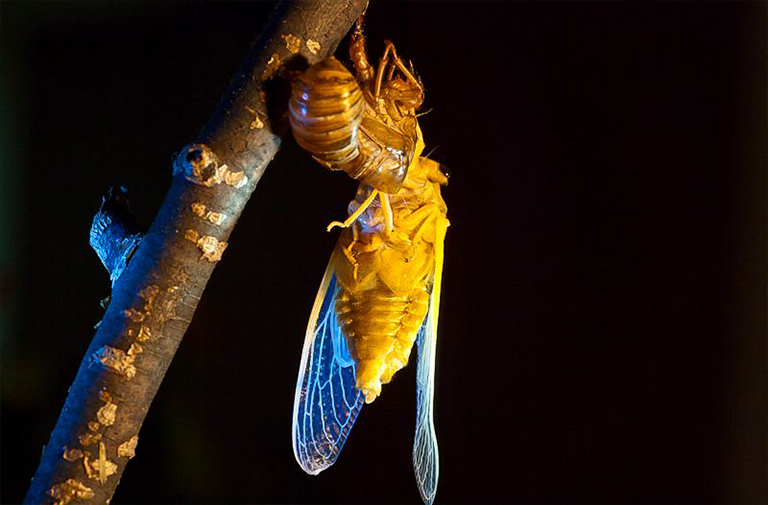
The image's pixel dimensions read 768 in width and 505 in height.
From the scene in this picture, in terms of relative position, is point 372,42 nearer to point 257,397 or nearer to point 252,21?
point 252,21

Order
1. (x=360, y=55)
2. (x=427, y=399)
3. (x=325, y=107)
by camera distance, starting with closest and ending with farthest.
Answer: (x=325, y=107) → (x=360, y=55) → (x=427, y=399)

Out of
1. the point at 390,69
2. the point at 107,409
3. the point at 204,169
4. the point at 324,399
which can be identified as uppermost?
the point at 390,69

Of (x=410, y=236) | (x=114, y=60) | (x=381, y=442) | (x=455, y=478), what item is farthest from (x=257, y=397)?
(x=114, y=60)

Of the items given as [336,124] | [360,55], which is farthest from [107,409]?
[360,55]

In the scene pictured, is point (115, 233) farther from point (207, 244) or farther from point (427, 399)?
point (427, 399)

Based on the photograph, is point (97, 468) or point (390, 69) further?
point (390, 69)

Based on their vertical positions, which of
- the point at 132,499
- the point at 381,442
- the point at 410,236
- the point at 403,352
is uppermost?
the point at 410,236

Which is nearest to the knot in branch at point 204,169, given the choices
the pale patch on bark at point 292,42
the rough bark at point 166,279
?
the rough bark at point 166,279

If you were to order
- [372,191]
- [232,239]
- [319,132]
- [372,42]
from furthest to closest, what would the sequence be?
[232,239], [372,42], [372,191], [319,132]
